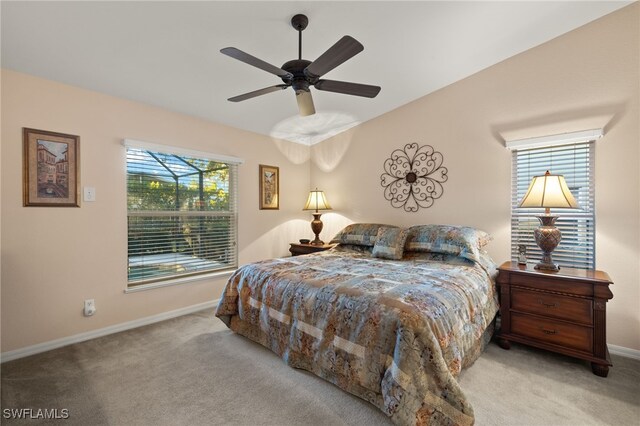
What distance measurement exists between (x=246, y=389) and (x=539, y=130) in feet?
10.8

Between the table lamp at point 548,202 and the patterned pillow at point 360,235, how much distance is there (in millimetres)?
1407

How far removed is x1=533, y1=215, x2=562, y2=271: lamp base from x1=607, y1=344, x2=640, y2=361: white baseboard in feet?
2.62

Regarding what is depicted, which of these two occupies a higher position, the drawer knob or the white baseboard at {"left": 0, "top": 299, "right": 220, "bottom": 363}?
the drawer knob

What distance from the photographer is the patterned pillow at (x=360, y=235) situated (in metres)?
3.29

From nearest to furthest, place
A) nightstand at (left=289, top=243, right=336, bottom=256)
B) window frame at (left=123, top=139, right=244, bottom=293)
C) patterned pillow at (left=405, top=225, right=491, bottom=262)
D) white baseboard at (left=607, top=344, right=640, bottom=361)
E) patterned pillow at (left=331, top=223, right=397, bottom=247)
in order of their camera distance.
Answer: white baseboard at (left=607, top=344, right=640, bottom=361) < patterned pillow at (left=405, top=225, right=491, bottom=262) < window frame at (left=123, top=139, right=244, bottom=293) < patterned pillow at (left=331, top=223, right=397, bottom=247) < nightstand at (left=289, top=243, right=336, bottom=256)

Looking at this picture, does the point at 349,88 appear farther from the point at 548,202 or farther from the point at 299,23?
the point at 548,202

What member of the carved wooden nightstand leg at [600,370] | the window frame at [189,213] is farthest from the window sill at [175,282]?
the carved wooden nightstand leg at [600,370]

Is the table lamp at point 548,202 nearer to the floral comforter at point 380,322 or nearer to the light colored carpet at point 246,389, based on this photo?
the floral comforter at point 380,322

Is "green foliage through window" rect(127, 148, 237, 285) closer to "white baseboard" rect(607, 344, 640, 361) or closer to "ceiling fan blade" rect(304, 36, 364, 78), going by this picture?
"ceiling fan blade" rect(304, 36, 364, 78)

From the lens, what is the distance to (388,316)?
1.59 metres

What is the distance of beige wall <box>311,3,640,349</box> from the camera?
2291mm

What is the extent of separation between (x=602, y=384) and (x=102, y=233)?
13.6 feet

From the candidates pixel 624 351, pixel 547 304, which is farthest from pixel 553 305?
pixel 624 351

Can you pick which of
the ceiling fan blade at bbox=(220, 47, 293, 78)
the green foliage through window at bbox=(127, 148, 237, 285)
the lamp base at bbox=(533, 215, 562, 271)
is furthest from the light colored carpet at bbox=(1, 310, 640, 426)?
the ceiling fan blade at bbox=(220, 47, 293, 78)
